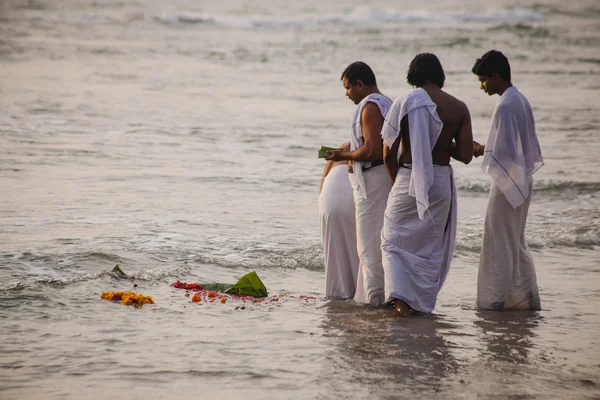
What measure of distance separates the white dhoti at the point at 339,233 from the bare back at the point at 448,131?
0.71 m

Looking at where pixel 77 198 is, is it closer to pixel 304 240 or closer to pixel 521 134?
pixel 304 240

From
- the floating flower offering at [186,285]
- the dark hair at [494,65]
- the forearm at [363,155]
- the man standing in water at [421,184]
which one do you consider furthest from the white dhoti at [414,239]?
the floating flower offering at [186,285]

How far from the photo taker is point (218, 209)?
9.84 meters

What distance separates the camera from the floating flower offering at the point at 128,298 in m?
5.99

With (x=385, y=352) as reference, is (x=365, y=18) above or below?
above

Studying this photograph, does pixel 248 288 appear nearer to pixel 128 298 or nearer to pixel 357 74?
pixel 128 298

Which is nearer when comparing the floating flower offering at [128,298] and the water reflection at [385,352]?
the water reflection at [385,352]

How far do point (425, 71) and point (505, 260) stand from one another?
4.48ft

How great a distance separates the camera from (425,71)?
5.57 meters

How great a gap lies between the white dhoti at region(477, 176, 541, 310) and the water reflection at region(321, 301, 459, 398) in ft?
1.44

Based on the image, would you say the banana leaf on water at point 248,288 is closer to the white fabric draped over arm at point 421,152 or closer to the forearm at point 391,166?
the forearm at point 391,166

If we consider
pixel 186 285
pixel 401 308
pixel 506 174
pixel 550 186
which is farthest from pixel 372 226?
pixel 550 186

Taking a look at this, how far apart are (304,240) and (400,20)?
3410cm

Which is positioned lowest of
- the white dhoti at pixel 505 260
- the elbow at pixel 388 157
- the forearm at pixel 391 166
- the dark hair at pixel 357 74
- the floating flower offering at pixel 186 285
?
the floating flower offering at pixel 186 285
